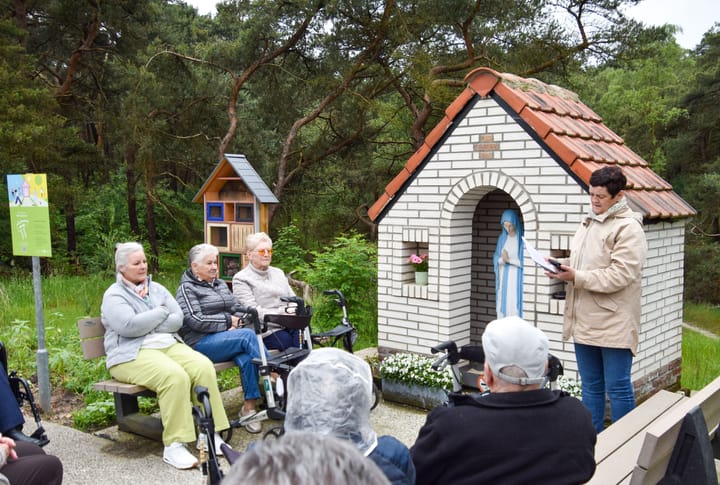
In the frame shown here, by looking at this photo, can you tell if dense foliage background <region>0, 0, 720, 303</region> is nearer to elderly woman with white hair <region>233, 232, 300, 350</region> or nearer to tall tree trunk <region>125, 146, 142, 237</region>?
tall tree trunk <region>125, 146, 142, 237</region>

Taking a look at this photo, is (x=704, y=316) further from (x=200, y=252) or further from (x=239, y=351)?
(x=200, y=252)

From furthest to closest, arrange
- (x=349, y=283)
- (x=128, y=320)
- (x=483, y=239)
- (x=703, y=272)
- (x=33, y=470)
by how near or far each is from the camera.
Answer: (x=703, y=272)
(x=349, y=283)
(x=483, y=239)
(x=128, y=320)
(x=33, y=470)

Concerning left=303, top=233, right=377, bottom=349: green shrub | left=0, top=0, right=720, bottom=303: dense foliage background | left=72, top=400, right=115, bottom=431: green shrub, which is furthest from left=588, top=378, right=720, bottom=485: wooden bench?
left=0, top=0, right=720, bottom=303: dense foliage background

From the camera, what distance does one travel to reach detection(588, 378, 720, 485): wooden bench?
96.8 inches

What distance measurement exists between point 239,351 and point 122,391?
905 millimetres

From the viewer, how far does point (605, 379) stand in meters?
4.02

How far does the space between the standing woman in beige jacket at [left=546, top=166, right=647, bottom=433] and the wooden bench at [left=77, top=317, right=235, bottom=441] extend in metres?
2.62

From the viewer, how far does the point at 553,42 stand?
11750 mm

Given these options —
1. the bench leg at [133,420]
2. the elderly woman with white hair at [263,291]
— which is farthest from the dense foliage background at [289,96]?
the bench leg at [133,420]

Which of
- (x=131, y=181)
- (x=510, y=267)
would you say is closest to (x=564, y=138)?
(x=510, y=267)

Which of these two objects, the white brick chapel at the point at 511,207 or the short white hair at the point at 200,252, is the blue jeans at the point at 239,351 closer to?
the short white hair at the point at 200,252

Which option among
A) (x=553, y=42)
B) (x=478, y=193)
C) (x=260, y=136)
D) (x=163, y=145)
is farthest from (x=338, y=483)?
(x=260, y=136)

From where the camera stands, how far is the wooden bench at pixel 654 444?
96.8 inches

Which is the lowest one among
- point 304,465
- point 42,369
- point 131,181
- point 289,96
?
point 42,369
